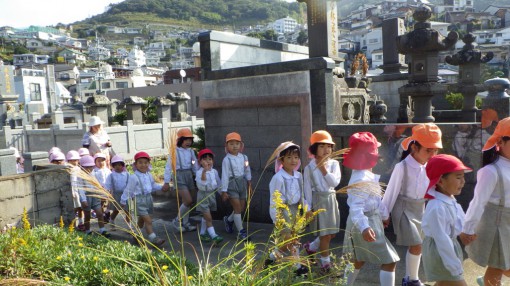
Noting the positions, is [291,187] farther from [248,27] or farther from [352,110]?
[248,27]

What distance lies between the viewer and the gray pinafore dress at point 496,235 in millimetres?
3328

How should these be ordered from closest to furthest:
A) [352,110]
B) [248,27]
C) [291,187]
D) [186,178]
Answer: [291,187] < [186,178] < [352,110] < [248,27]

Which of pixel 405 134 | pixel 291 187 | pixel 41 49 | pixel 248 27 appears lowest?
pixel 291 187

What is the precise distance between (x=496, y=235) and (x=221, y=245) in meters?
3.58

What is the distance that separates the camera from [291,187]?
4762 mm

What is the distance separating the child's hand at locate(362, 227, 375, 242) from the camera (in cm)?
347

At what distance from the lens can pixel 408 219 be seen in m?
3.97

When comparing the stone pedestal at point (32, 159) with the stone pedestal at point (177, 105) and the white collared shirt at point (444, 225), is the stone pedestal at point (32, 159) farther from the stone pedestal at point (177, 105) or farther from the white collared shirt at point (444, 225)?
the stone pedestal at point (177, 105)

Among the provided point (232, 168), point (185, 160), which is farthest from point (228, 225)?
point (185, 160)

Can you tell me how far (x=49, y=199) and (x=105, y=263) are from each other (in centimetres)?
308

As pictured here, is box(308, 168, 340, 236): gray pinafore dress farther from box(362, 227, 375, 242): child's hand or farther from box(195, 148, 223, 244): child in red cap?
box(195, 148, 223, 244): child in red cap

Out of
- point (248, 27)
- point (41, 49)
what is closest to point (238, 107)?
point (41, 49)

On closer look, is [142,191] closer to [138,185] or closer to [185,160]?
[138,185]

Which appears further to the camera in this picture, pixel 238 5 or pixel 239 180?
pixel 238 5
